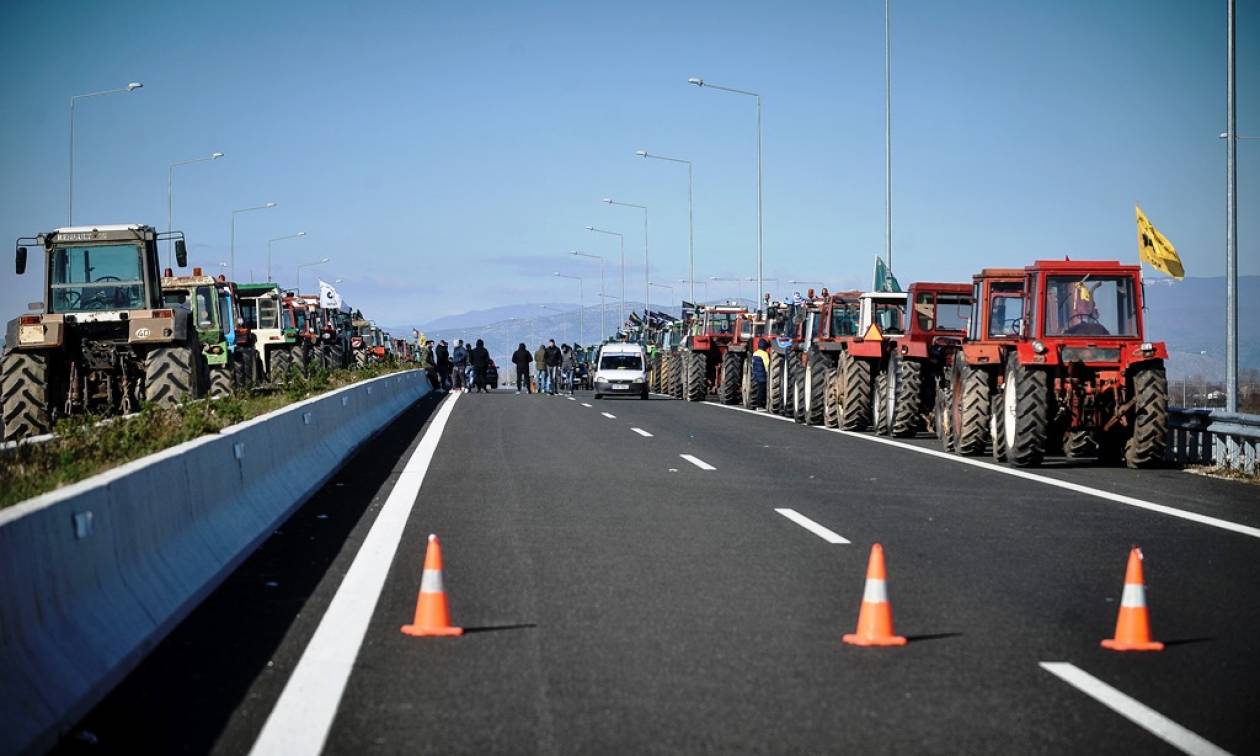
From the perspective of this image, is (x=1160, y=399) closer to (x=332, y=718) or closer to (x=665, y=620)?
(x=665, y=620)

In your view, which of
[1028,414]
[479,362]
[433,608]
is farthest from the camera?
[479,362]

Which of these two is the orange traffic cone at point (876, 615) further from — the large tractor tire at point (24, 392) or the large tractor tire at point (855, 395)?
the large tractor tire at point (855, 395)

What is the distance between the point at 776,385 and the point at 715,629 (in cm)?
2593

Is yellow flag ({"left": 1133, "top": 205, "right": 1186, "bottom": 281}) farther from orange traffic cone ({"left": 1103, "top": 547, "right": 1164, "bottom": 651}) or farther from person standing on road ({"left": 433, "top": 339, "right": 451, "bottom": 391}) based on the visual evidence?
person standing on road ({"left": 433, "top": 339, "right": 451, "bottom": 391})

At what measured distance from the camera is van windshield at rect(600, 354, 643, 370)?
157ft

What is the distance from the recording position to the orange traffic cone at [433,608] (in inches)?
320

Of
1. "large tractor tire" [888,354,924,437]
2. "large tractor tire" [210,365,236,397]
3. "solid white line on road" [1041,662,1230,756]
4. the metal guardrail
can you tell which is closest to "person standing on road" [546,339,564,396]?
"large tractor tire" [210,365,236,397]

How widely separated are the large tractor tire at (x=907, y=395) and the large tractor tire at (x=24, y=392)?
492 inches

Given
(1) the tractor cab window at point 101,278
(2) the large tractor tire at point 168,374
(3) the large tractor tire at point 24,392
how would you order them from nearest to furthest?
(3) the large tractor tire at point 24,392, (2) the large tractor tire at point 168,374, (1) the tractor cab window at point 101,278

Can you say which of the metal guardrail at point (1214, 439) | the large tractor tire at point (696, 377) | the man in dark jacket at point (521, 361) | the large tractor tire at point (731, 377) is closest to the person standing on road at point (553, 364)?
the man in dark jacket at point (521, 361)

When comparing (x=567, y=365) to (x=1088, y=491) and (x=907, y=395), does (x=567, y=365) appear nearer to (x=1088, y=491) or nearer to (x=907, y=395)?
(x=907, y=395)

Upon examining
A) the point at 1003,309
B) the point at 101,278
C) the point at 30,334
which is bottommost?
the point at 30,334

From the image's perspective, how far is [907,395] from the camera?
25.0 m

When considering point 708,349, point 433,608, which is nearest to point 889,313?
point 708,349
